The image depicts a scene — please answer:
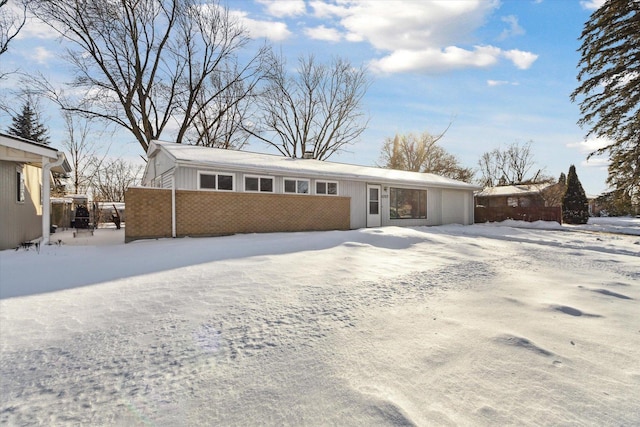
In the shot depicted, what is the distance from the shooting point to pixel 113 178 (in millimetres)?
27453

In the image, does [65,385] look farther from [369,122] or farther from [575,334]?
[369,122]

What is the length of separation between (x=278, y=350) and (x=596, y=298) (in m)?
4.15

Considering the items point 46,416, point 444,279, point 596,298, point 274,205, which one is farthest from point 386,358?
point 274,205

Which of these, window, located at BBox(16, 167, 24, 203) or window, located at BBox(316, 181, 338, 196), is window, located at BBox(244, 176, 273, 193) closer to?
window, located at BBox(316, 181, 338, 196)

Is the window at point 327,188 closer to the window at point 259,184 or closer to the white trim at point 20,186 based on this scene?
the window at point 259,184

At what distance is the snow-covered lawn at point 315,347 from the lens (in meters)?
1.89

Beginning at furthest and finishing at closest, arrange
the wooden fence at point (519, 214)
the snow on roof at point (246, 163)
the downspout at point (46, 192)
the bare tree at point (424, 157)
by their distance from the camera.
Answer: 1. the bare tree at point (424, 157)
2. the wooden fence at point (519, 214)
3. the snow on roof at point (246, 163)
4. the downspout at point (46, 192)

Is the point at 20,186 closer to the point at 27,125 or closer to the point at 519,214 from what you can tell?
the point at 27,125

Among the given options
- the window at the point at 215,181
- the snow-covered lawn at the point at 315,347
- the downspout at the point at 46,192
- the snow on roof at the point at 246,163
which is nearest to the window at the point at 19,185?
the downspout at the point at 46,192

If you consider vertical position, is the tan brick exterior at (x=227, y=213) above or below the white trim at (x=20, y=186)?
below

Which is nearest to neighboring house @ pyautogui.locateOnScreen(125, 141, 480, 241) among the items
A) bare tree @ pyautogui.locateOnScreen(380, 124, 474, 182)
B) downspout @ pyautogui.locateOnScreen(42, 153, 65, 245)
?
downspout @ pyautogui.locateOnScreen(42, 153, 65, 245)

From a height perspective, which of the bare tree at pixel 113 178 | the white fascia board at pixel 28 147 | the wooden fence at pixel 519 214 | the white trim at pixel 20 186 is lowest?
the wooden fence at pixel 519 214

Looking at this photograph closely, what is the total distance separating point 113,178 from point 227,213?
22596 millimetres

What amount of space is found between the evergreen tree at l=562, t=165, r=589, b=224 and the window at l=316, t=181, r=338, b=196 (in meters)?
20.3
